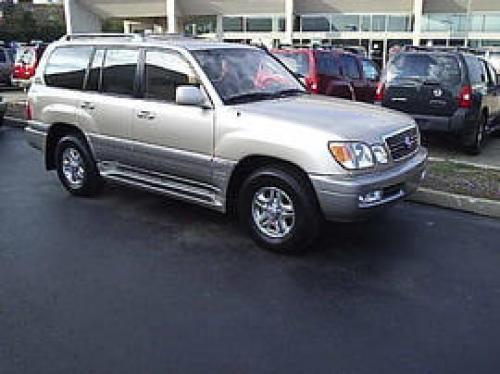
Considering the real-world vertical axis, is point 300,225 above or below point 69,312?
above

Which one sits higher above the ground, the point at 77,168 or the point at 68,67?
the point at 68,67

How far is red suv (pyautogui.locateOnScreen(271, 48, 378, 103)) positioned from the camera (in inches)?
448

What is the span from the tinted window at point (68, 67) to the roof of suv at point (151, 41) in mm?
113

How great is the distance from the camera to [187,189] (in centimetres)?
588

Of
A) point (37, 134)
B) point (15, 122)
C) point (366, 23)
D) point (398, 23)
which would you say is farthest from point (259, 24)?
point (37, 134)

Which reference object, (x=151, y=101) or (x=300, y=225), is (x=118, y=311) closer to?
A: (x=300, y=225)

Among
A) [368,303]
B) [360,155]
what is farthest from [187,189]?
[368,303]

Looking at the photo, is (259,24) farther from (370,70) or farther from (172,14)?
(370,70)

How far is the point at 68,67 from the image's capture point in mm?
7082

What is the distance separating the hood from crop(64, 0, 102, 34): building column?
61.7 meters

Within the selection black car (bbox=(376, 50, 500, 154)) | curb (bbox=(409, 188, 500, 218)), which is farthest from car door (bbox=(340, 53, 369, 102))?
curb (bbox=(409, 188, 500, 218))

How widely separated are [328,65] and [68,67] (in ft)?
20.4

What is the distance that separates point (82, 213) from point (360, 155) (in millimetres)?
3228

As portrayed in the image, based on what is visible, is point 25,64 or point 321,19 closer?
point 25,64
